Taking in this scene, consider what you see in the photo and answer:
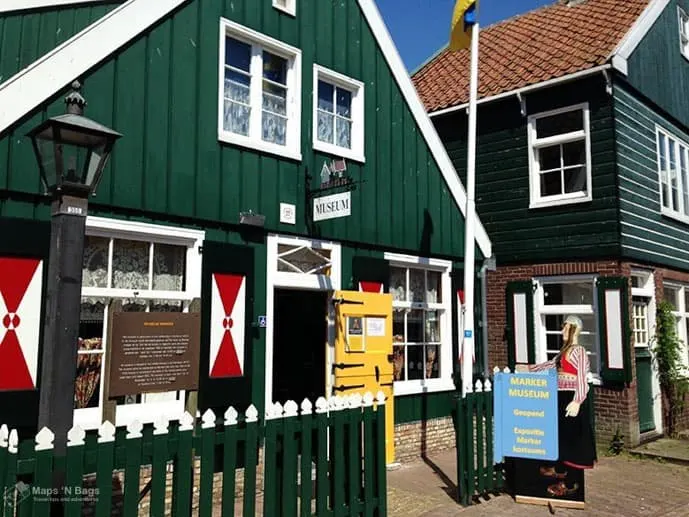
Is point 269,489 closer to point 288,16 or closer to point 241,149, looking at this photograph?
point 241,149

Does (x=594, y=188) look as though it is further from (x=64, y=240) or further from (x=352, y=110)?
(x=64, y=240)

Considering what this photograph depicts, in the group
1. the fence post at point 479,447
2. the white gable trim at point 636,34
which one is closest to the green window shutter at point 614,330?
the white gable trim at point 636,34

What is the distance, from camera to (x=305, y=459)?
16.7 feet

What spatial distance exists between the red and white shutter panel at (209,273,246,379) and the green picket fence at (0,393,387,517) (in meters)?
1.25

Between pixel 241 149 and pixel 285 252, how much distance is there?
4.36 ft

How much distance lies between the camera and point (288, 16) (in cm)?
808

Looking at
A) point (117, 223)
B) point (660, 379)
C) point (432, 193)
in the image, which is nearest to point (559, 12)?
point (432, 193)

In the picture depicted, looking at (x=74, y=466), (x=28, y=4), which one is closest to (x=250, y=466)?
(x=74, y=466)

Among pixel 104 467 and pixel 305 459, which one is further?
pixel 305 459

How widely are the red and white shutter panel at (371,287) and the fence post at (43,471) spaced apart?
17.7 ft

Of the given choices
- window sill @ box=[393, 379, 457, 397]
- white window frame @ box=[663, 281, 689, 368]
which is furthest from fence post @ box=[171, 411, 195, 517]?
white window frame @ box=[663, 281, 689, 368]

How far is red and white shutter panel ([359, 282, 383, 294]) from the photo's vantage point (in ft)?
28.3

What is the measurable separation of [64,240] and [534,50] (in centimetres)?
1103

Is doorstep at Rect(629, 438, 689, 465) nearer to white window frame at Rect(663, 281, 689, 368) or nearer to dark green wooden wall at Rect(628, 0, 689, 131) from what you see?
white window frame at Rect(663, 281, 689, 368)
